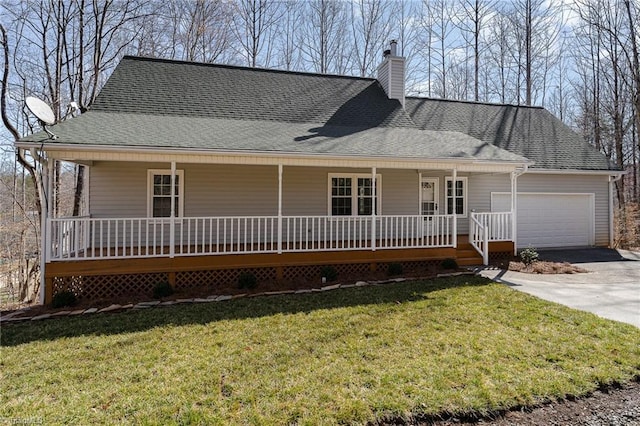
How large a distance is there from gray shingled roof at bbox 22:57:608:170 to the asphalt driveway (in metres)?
3.43

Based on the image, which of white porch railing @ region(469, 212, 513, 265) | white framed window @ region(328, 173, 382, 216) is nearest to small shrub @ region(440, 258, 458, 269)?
white porch railing @ region(469, 212, 513, 265)

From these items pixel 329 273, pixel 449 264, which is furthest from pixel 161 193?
pixel 449 264

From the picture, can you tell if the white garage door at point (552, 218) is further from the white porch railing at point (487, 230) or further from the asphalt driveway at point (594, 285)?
the white porch railing at point (487, 230)

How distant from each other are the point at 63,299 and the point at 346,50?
70.3 feet

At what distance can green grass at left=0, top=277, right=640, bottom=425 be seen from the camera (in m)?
3.54

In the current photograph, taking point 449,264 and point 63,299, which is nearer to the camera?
point 63,299

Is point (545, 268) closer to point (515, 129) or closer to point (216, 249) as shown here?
point (515, 129)

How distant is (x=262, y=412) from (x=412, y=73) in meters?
24.9

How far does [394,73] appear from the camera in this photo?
13305 mm

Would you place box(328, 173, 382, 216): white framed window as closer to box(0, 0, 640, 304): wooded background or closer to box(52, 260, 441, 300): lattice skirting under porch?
box(52, 260, 441, 300): lattice skirting under porch

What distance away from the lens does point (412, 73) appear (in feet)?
80.5

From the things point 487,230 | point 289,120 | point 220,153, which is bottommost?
point 487,230

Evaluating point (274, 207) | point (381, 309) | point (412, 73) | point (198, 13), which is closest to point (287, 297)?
point (381, 309)

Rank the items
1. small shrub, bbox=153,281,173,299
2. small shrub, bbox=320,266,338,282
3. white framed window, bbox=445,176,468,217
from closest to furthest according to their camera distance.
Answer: small shrub, bbox=153,281,173,299
small shrub, bbox=320,266,338,282
white framed window, bbox=445,176,468,217
